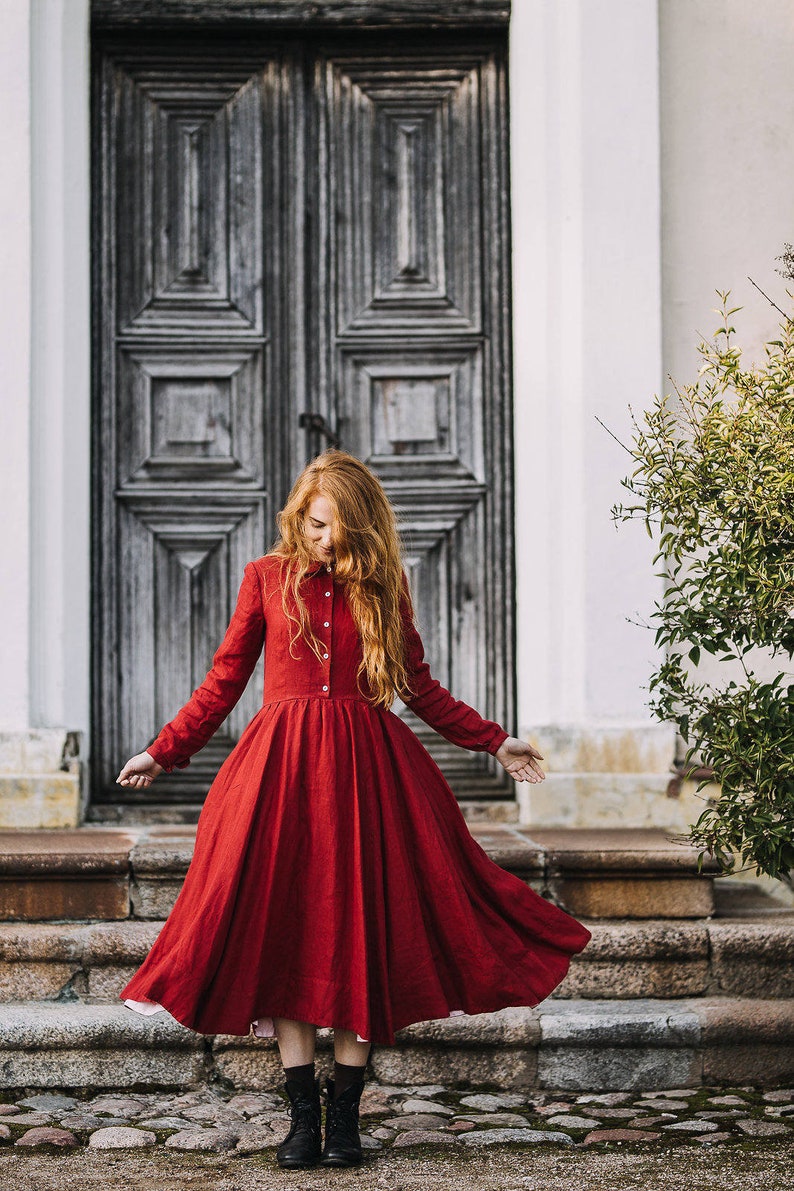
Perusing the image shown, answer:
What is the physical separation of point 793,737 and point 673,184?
8.89 ft

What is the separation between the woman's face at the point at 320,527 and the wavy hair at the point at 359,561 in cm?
1

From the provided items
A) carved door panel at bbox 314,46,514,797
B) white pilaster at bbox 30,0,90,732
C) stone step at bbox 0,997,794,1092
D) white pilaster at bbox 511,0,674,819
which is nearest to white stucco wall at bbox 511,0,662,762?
white pilaster at bbox 511,0,674,819

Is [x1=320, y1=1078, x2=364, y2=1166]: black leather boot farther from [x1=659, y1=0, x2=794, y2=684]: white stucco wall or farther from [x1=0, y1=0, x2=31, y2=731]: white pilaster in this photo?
[x1=659, y1=0, x2=794, y2=684]: white stucco wall

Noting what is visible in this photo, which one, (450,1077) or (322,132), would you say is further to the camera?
(322,132)

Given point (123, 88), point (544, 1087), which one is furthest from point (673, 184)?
point (544, 1087)

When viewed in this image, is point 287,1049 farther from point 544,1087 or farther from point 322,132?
point 322,132

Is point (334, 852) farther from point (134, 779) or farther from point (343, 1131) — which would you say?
point (343, 1131)

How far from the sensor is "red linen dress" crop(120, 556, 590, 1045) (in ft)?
9.91

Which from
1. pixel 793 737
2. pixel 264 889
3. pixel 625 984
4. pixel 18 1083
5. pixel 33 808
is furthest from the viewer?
pixel 33 808

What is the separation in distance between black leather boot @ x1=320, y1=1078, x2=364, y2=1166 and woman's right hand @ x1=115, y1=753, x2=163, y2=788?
878 mm

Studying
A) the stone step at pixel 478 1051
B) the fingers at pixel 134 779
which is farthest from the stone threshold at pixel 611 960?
the fingers at pixel 134 779

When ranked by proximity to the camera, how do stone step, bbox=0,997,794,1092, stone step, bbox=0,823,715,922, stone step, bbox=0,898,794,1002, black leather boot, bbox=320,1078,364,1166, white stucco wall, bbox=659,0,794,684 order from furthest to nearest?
white stucco wall, bbox=659,0,794,684
stone step, bbox=0,823,715,922
stone step, bbox=0,898,794,1002
stone step, bbox=0,997,794,1092
black leather boot, bbox=320,1078,364,1166

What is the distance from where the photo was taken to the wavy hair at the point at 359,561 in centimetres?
321

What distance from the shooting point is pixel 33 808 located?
15.8ft
